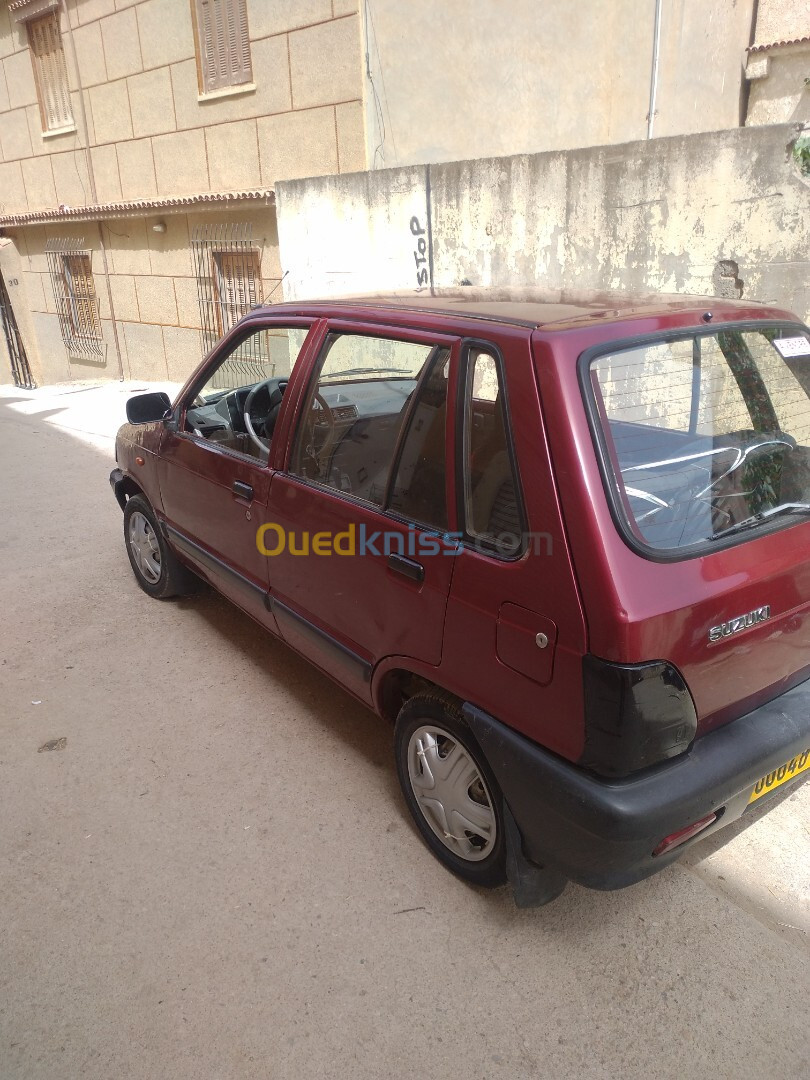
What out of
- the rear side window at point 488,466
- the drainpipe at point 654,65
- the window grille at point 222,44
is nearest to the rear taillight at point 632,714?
the rear side window at point 488,466

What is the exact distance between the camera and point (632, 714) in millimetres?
1667

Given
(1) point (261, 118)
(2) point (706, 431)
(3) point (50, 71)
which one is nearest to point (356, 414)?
(2) point (706, 431)

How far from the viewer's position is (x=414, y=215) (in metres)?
6.74

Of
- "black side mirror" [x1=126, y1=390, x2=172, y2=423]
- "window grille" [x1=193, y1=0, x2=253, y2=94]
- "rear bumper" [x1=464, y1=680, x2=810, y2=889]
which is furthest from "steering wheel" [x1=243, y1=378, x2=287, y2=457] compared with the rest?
"window grille" [x1=193, y1=0, x2=253, y2=94]

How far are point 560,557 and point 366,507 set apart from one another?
835mm

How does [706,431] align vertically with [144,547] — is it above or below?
above

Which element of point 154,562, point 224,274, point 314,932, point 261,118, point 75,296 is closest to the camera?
point 314,932

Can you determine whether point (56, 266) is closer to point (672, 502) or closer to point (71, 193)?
point (71, 193)

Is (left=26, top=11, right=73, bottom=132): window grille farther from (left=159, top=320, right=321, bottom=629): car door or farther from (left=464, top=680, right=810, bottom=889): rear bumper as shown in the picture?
(left=464, top=680, right=810, bottom=889): rear bumper

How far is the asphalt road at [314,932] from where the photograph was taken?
1873 mm

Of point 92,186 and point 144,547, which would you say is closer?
point 144,547

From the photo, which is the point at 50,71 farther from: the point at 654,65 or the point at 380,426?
the point at 380,426

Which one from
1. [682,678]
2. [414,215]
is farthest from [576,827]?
[414,215]

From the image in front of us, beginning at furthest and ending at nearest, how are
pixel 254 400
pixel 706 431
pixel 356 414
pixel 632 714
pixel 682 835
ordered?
pixel 254 400, pixel 356 414, pixel 706 431, pixel 682 835, pixel 632 714
